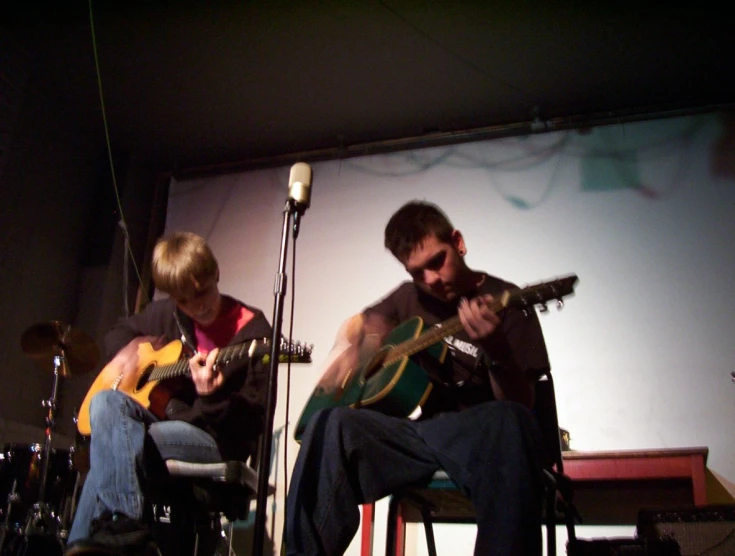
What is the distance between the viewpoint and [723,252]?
3148 millimetres

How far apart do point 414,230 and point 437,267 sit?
28 centimetres

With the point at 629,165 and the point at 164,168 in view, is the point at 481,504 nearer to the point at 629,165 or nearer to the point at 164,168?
the point at 629,165

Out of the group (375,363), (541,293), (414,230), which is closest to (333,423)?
(375,363)

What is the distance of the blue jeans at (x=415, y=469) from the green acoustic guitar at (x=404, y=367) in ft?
0.54

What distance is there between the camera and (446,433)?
1.95 meters

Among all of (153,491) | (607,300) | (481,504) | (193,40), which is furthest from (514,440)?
(193,40)

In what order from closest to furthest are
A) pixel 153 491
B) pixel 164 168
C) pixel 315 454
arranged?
pixel 315 454 < pixel 153 491 < pixel 164 168

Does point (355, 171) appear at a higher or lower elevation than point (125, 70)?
lower

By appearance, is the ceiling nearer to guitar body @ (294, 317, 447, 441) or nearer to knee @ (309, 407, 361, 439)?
guitar body @ (294, 317, 447, 441)

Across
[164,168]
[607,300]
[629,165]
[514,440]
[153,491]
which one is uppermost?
[164,168]

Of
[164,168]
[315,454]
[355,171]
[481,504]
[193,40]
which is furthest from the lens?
[164,168]

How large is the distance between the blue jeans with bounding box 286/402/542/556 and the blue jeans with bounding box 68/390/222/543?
566mm

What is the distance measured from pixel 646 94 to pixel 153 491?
306 centimetres

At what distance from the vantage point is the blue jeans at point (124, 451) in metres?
2.06
